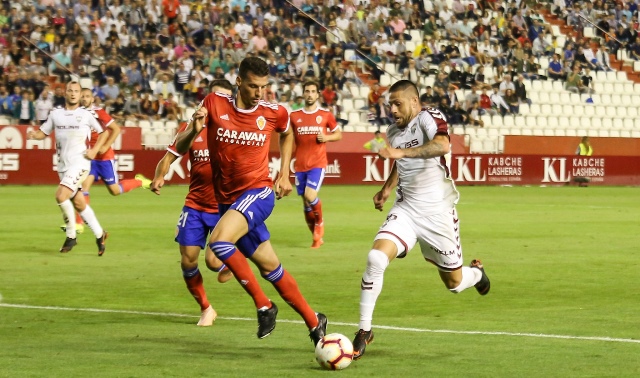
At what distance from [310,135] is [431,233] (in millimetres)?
9722

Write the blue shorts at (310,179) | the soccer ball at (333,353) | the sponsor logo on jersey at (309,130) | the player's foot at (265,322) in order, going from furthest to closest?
the sponsor logo on jersey at (309,130) → the blue shorts at (310,179) → the player's foot at (265,322) → the soccer ball at (333,353)

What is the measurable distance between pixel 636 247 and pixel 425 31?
88.0 feet

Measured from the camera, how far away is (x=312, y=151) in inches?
752

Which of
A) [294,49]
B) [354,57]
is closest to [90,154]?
[294,49]

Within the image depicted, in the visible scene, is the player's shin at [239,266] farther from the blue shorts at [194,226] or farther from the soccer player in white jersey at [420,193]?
the blue shorts at [194,226]

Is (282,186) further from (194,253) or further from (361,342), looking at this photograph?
(361,342)

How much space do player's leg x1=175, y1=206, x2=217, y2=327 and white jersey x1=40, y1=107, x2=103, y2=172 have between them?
7.26 metres

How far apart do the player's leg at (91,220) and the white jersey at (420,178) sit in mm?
7925

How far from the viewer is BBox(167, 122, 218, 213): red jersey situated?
11.1 m

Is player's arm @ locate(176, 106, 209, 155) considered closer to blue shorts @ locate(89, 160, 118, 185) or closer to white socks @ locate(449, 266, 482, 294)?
white socks @ locate(449, 266, 482, 294)

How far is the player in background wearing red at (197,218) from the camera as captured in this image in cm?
1062

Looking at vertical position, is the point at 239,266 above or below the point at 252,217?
below

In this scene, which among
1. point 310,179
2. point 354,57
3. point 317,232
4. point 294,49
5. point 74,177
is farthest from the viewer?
point 354,57

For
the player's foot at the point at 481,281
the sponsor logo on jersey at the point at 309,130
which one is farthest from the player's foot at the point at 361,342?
the sponsor logo on jersey at the point at 309,130
